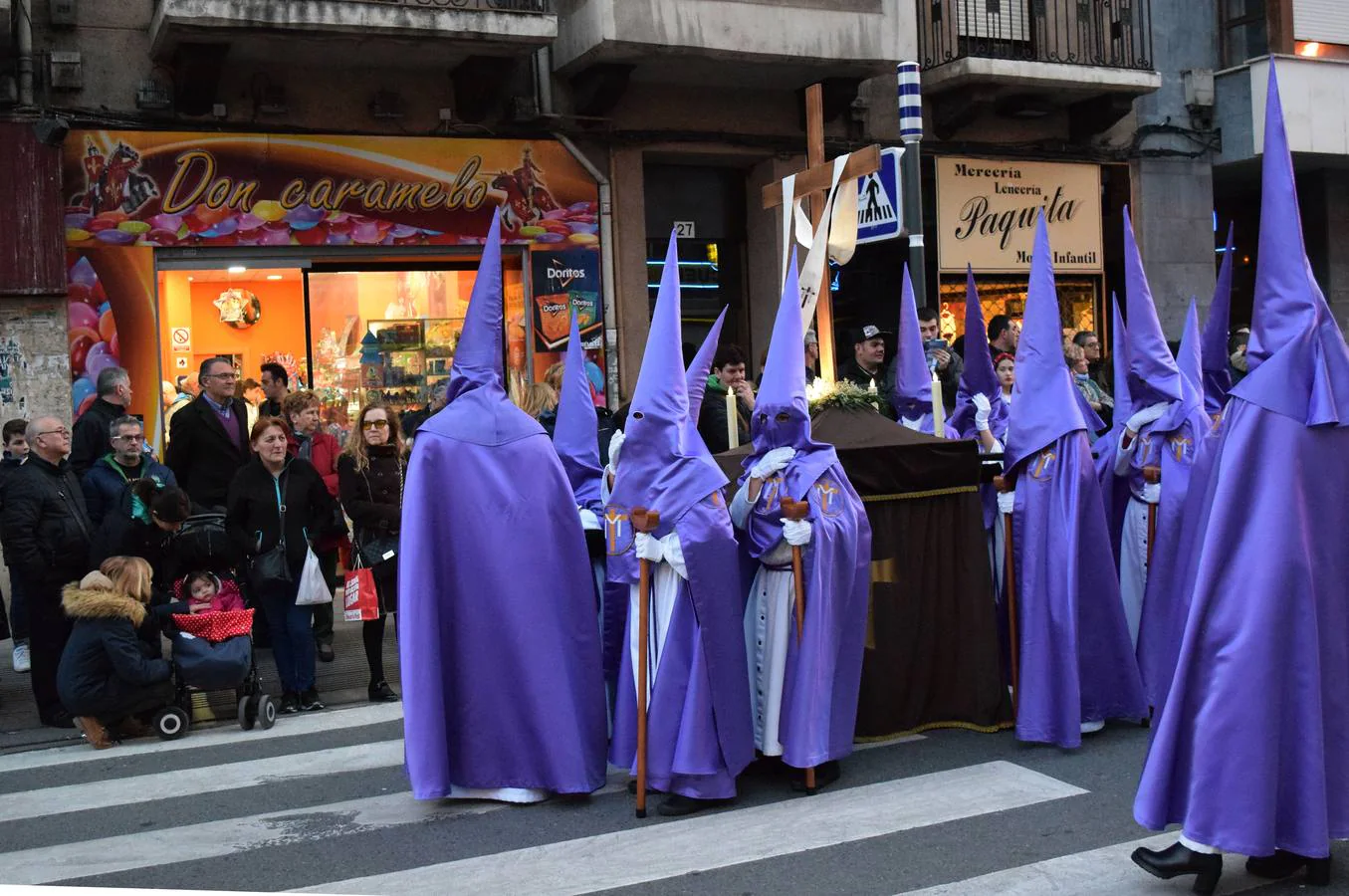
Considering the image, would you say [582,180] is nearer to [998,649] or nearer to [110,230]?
[110,230]

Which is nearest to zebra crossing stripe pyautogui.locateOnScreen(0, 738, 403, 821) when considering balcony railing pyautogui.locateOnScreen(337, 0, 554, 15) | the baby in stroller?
the baby in stroller

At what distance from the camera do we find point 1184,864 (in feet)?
15.6

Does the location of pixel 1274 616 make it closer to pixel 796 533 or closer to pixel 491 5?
pixel 796 533

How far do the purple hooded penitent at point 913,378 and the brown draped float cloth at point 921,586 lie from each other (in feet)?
4.91

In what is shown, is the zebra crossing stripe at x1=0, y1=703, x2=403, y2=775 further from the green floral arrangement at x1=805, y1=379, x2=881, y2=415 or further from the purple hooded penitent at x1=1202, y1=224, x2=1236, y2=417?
the purple hooded penitent at x1=1202, y1=224, x2=1236, y2=417

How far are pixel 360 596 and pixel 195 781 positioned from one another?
1730 mm

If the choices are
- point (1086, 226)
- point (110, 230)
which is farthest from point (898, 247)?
point (110, 230)

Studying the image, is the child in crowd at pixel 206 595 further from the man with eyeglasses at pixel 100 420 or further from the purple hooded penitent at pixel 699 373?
the purple hooded penitent at pixel 699 373

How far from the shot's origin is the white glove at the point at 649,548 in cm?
619

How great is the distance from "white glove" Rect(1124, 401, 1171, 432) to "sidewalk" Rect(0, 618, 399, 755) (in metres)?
4.87

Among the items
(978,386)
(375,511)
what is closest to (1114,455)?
(978,386)

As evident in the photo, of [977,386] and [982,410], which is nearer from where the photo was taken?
[982,410]

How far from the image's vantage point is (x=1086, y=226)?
59.0ft

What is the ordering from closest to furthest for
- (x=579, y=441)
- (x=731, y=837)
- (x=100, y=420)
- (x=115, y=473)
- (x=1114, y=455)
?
(x=731, y=837) → (x=579, y=441) → (x=1114, y=455) → (x=115, y=473) → (x=100, y=420)
